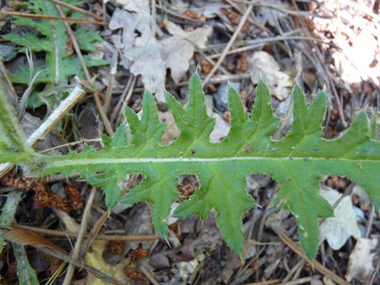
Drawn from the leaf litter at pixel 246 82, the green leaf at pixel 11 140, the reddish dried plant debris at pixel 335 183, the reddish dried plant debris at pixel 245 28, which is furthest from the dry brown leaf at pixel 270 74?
the green leaf at pixel 11 140

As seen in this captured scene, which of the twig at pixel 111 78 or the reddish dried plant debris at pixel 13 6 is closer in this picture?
the reddish dried plant debris at pixel 13 6

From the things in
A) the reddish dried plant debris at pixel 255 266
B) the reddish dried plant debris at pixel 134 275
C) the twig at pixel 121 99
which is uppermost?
the twig at pixel 121 99

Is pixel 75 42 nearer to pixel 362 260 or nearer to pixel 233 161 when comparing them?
pixel 233 161

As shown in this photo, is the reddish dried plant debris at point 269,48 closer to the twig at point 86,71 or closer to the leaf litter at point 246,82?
the leaf litter at point 246,82

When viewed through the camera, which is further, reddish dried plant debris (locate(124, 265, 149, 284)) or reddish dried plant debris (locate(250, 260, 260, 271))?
reddish dried plant debris (locate(250, 260, 260, 271))

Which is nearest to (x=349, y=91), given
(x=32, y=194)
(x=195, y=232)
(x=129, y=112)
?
(x=195, y=232)

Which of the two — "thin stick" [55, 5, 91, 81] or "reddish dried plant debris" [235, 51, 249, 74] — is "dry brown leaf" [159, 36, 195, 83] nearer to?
"reddish dried plant debris" [235, 51, 249, 74]

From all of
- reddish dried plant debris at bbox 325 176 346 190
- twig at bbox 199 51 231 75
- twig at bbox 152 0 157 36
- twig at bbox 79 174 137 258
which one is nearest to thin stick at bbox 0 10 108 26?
twig at bbox 152 0 157 36
